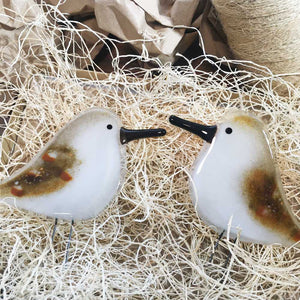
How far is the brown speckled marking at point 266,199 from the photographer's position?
583mm

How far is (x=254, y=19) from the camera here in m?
0.78

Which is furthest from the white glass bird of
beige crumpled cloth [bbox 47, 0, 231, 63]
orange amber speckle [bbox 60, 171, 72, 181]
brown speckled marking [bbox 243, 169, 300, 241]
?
beige crumpled cloth [bbox 47, 0, 231, 63]

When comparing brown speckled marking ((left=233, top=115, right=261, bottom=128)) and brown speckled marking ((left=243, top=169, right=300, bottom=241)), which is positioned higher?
brown speckled marking ((left=233, top=115, right=261, bottom=128))

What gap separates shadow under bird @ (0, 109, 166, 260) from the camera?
23.8 inches

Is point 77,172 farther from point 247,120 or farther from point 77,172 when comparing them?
point 247,120

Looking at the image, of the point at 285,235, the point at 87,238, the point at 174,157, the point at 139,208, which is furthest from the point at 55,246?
the point at 285,235

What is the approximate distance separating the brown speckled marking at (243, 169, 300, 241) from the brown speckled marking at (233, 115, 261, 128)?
7 cm

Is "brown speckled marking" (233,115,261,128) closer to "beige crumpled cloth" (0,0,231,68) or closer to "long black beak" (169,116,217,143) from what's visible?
"long black beak" (169,116,217,143)

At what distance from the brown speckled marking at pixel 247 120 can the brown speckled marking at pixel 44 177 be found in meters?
0.27

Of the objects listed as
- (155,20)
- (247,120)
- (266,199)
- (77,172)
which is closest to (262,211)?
(266,199)

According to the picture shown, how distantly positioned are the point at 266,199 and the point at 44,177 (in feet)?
1.14

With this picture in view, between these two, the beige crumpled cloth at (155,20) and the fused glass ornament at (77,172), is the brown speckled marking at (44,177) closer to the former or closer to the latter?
the fused glass ornament at (77,172)

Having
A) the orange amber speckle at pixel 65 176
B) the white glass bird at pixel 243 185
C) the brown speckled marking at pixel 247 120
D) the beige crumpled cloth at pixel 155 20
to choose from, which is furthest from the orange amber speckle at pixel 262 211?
the beige crumpled cloth at pixel 155 20

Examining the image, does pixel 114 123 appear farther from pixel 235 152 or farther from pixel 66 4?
pixel 66 4
